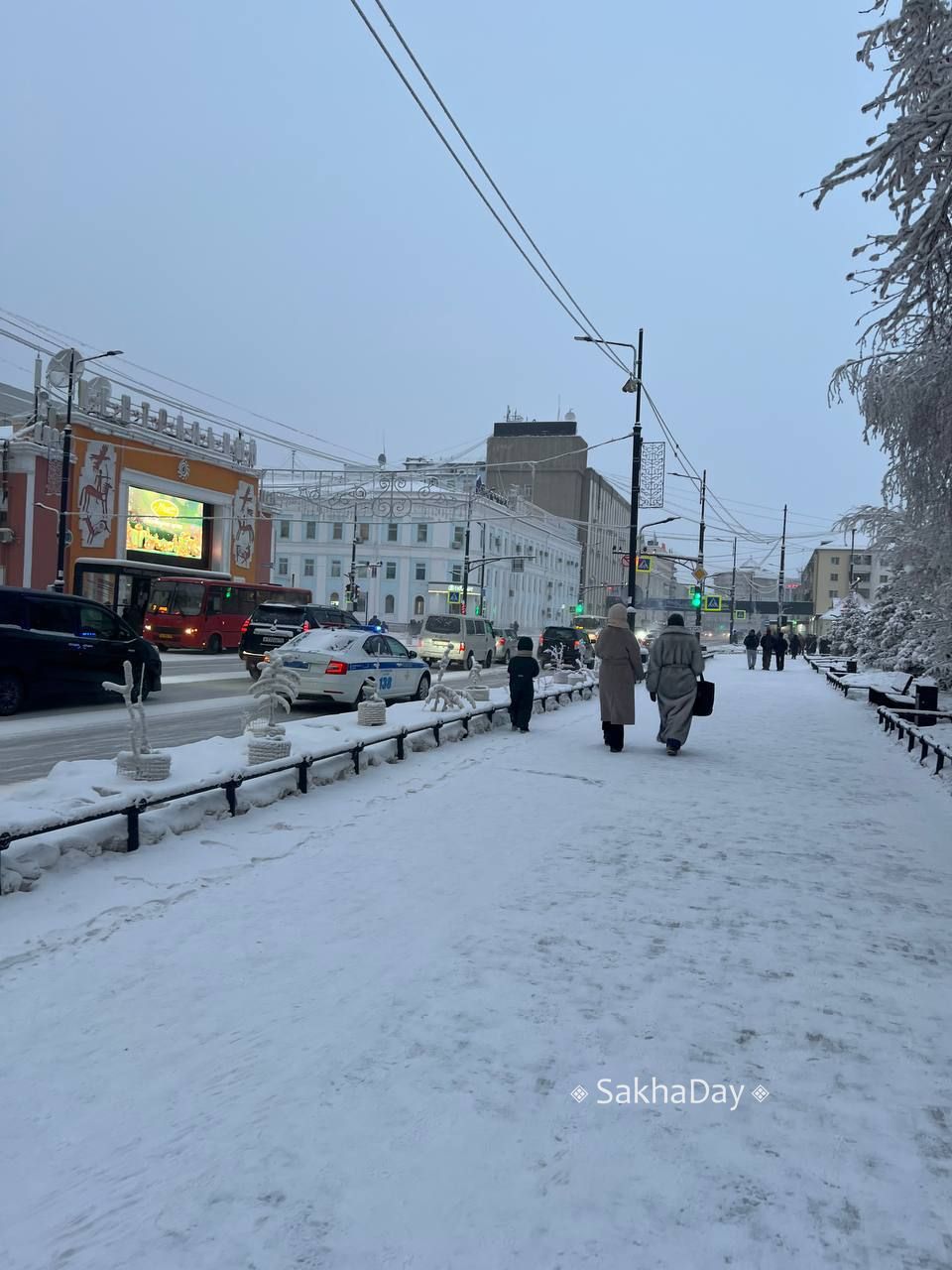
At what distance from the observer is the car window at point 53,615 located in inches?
549

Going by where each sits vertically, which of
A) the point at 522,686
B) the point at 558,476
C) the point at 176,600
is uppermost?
the point at 558,476

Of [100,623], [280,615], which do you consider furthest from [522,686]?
[280,615]

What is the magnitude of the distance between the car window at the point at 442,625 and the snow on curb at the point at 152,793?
1970 cm

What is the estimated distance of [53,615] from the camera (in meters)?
14.3

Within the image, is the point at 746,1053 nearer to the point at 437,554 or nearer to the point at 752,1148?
the point at 752,1148

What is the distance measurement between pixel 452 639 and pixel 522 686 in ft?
56.0

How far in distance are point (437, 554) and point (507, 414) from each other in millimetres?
64126

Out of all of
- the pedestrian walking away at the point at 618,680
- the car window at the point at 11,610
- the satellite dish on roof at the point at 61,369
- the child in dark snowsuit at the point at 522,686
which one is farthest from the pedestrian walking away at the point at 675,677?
the satellite dish on roof at the point at 61,369

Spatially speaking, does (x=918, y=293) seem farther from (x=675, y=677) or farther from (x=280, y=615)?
(x=280, y=615)

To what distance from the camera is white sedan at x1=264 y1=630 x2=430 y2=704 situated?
611 inches

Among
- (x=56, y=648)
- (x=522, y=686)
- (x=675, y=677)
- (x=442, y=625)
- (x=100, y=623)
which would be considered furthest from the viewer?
(x=442, y=625)

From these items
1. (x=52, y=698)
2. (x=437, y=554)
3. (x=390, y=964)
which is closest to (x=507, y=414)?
(x=437, y=554)

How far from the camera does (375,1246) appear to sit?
8.36ft

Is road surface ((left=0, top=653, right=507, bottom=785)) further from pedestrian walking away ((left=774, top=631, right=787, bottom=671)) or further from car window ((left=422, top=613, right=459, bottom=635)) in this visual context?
pedestrian walking away ((left=774, top=631, right=787, bottom=671))
